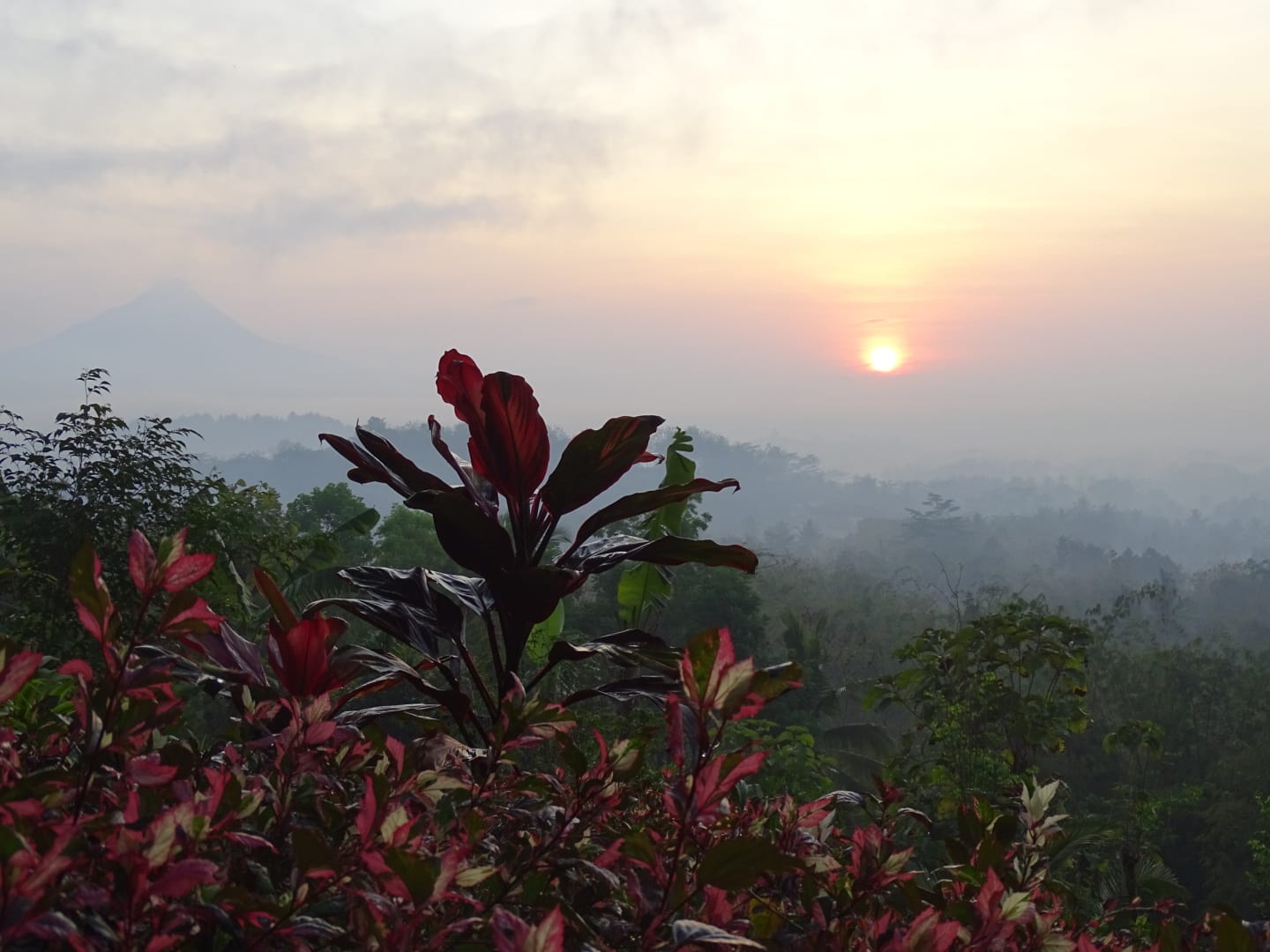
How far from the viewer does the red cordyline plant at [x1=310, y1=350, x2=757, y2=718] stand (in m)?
1.70

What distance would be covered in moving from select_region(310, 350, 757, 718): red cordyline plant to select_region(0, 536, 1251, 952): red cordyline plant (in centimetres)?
43

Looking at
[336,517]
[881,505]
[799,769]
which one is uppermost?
[336,517]

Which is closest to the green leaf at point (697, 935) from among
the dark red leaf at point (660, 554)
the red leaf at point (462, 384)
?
the dark red leaf at point (660, 554)

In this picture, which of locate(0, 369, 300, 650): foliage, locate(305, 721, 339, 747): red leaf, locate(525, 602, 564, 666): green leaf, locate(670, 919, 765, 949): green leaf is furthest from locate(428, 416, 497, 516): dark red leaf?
locate(0, 369, 300, 650): foliage

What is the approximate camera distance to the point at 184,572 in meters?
0.75

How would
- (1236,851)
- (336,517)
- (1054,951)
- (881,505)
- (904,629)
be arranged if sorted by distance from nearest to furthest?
(1054,951)
(1236,851)
(336,517)
(904,629)
(881,505)

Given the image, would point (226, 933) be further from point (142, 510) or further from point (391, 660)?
point (142, 510)

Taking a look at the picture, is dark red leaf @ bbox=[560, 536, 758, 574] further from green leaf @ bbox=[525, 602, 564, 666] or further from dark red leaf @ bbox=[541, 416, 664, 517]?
green leaf @ bbox=[525, 602, 564, 666]

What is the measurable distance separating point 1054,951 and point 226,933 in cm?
72

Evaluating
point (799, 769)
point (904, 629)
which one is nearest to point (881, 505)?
point (904, 629)

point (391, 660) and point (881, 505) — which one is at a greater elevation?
point (391, 660)

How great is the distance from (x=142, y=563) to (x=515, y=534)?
48.9 inches

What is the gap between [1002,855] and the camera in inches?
43.9

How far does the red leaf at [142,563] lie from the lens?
0.73 meters
